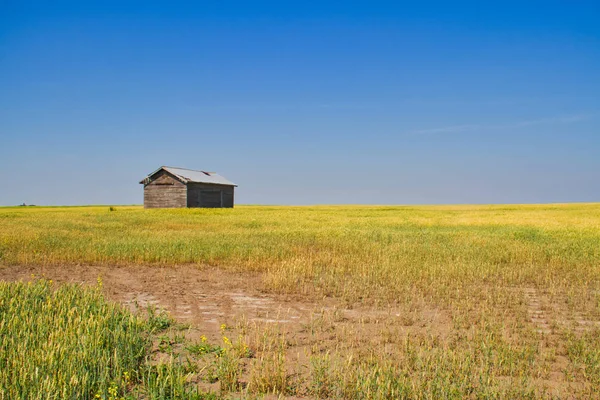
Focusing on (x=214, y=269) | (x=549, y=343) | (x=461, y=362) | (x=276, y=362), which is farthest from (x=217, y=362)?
(x=214, y=269)

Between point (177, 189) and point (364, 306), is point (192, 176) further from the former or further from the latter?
point (364, 306)

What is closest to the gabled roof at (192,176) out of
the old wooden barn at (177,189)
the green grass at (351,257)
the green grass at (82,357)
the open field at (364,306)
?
the old wooden barn at (177,189)

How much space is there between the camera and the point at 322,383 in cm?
500

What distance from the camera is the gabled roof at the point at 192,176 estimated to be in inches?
1886

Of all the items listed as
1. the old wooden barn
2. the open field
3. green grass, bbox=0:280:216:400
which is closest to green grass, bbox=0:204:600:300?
the open field

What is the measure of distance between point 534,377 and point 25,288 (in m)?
8.61

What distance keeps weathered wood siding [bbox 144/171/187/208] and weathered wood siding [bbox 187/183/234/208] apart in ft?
2.85

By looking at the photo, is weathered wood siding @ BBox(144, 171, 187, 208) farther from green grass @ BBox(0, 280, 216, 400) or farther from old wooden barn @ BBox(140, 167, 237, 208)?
green grass @ BBox(0, 280, 216, 400)

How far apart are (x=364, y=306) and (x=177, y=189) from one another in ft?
137

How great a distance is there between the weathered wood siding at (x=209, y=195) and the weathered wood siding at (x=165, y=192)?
870mm

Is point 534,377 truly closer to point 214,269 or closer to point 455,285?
point 455,285

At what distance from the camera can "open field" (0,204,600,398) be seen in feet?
16.9

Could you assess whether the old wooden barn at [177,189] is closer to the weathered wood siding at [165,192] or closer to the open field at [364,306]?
the weathered wood siding at [165,192]

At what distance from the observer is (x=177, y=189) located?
48.1 meters
